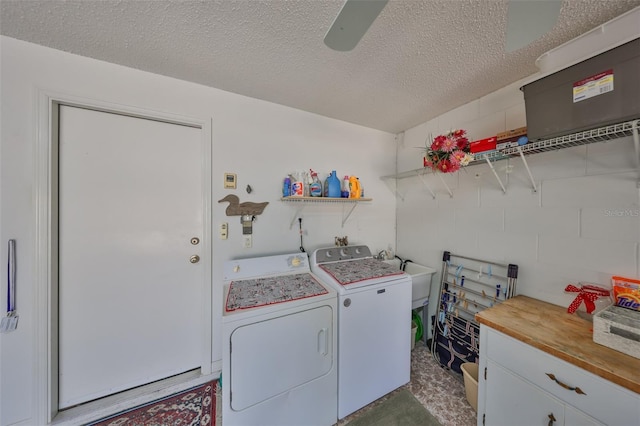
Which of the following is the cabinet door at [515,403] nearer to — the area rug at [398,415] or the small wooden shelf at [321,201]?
the area rug at [398,415]

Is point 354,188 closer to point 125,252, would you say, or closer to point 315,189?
point 315,189

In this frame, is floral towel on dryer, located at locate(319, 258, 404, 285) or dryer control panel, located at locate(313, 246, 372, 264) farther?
dryer control panel, located at locate(313, 246, 372, 264)

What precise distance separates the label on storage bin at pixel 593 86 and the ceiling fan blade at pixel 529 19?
0.62 meters

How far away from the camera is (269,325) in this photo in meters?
1.23

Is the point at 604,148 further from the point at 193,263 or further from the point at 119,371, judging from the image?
the point at 119,371

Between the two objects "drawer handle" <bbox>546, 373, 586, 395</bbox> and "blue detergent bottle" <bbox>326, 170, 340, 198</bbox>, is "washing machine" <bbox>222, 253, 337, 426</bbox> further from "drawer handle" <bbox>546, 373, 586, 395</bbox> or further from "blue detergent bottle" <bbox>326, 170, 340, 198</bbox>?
"drawer handle" <bbox>546, 373, 586, 395</bbox>

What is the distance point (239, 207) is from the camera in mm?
1884

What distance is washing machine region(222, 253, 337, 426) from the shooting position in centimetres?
116

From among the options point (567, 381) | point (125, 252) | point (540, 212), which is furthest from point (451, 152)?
point (125, 252)

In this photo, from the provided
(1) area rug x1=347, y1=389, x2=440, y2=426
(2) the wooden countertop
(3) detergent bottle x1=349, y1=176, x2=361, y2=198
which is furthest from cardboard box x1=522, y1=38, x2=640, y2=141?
(1) area rug x1=347, y1=389, x2=440, y2=426

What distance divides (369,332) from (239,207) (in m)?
1.49

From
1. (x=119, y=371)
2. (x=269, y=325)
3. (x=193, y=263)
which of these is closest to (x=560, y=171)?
(x=269, y=325)

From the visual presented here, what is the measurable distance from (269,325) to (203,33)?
177cm

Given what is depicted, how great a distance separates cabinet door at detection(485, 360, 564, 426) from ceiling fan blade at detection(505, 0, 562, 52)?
1623mm
